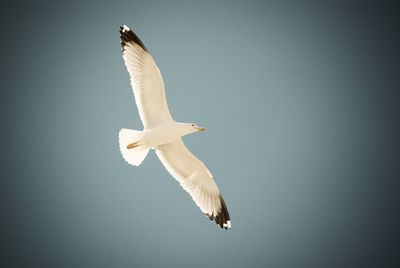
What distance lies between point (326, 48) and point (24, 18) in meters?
38.9

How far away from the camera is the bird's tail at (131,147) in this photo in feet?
15.3

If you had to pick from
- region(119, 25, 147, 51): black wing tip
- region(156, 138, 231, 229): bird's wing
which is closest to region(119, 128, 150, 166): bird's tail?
region(156, 138, 231, 229): bird's wing

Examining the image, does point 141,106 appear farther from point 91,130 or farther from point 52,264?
point 91,130

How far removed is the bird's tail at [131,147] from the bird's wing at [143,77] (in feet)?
1.11

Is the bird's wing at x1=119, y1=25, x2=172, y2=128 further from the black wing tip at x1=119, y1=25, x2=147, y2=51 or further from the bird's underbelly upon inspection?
the bird's underbelly

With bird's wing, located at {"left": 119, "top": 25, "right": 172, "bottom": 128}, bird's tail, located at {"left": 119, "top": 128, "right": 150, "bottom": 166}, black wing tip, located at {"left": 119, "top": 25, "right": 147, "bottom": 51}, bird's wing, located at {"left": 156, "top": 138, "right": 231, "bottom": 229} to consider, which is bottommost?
bird's wing, located at {"left": 156, "top": 138, "right": 231, "bottom": 229}

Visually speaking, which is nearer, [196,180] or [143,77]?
[143,77]

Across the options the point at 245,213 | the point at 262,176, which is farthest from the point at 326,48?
the point at 245,213

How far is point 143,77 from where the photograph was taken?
15.1 feet

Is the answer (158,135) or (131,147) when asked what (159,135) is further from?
(131,147)

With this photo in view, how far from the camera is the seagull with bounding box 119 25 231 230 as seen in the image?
15.2 feet

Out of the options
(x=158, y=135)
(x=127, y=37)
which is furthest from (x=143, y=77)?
(x=158, y=135)

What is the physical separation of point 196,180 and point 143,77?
1586 millimetres

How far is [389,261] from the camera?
17234mm
